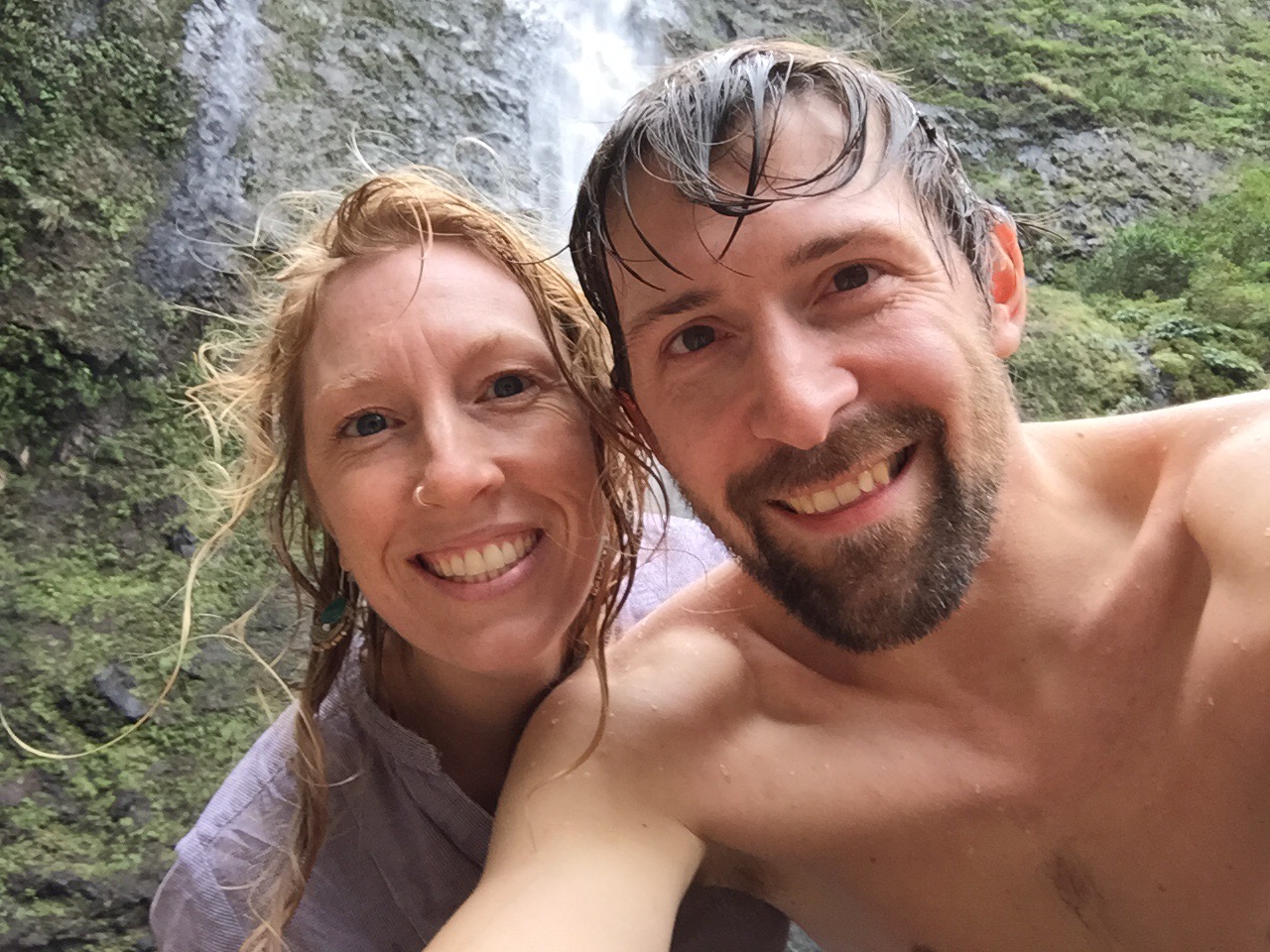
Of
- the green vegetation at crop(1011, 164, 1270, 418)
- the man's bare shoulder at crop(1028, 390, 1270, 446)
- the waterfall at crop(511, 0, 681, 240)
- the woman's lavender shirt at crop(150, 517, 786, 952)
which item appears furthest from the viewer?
the waterfall at crop(511, 0, 681, 240)

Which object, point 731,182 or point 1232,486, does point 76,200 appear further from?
point 1232,486

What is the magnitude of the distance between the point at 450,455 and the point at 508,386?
16 cm

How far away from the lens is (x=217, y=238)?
11.8 ft

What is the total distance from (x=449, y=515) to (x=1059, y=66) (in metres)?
4.96

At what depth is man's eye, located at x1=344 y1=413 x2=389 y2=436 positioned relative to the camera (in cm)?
123

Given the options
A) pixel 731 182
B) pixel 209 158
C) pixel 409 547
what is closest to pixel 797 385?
pixel 731 182

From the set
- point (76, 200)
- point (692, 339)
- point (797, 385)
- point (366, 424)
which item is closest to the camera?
point (797, 385)

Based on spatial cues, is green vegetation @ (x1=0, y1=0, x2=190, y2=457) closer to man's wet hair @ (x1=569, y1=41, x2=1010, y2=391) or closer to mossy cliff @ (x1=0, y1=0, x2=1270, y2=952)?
mossy cliff @ (x1=0, y1=0, x2=1270, y2=952)

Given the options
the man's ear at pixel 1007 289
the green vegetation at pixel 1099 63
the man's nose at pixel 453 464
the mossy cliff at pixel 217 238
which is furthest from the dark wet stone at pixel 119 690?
the green vegetation at pixel 1099 63

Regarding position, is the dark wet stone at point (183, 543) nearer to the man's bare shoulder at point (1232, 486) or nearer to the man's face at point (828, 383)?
the man's face at point (828, 383)

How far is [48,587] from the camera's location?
2824 millimetres

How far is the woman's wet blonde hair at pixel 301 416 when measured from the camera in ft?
4.29

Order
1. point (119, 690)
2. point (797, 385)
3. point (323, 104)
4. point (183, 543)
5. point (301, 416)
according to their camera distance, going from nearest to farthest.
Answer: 1. point (797, 385)
2. point (301, 416)
3. point (119, 690)
4. point (183, 543)
5. point (323, 104)

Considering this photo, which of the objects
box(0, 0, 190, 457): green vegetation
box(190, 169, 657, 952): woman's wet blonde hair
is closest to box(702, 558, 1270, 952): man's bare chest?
box(190, 169, 657, 952): woman's wet blonde hair
